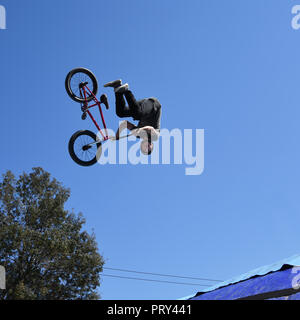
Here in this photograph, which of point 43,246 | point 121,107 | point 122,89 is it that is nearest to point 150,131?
point 121,107

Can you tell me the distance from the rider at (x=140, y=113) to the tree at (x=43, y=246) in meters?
18.3

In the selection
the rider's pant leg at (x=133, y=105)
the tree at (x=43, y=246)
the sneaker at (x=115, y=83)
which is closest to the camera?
the rider's pant leg at (x=133, y=105)

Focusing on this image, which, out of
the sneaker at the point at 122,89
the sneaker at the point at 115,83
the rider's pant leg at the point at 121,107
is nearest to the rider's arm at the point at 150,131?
the rider's pant leg at the point at 121,107

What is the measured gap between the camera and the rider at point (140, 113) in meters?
9.20

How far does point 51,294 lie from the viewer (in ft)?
87.1

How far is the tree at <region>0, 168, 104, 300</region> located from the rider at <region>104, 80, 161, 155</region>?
60.2ft

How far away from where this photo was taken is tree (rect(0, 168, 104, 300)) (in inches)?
1020

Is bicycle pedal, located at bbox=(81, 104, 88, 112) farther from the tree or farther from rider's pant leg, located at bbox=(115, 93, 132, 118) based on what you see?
the tree

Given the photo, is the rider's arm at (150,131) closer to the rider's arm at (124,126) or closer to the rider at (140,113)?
the rider at (140,113)

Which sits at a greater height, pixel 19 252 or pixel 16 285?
pixel 19 252
